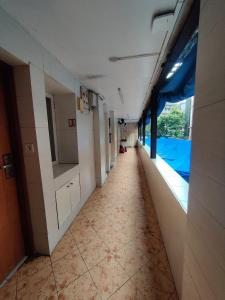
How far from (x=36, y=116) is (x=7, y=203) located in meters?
0.97

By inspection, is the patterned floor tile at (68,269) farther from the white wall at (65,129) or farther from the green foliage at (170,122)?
the green foliage at (170,122)

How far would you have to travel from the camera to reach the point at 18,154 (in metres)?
1.43

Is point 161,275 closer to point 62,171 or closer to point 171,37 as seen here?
point 62,171

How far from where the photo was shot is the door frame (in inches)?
51.6

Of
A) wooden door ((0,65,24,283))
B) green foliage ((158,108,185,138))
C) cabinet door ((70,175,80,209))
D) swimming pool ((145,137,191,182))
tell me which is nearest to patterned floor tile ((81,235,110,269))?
cabinet door ((70,175,80,209))

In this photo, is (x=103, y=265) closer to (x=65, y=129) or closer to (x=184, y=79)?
(x=65, y=129)

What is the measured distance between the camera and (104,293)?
1.21 metres

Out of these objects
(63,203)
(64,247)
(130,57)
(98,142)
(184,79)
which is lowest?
(64,247)

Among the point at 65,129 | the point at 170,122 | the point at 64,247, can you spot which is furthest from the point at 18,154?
the point at 170,122

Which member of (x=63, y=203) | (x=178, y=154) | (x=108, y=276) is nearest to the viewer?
(x=108, y=276)

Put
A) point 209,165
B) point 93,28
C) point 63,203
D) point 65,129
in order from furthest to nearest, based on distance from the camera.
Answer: point 65,129
point 63,203
point 93,28
point 209,165

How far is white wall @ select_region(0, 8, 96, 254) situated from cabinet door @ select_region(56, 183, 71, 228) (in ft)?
0.32

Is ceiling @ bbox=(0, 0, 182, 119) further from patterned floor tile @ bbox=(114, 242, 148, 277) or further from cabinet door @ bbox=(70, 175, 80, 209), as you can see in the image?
patterned floor tile @ bbox=(114, 242, 148, 277)

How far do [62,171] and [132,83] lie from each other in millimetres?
2077
